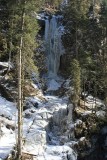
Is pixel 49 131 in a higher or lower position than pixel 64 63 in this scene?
lower

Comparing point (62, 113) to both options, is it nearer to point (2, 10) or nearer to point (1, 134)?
point (1, 134)

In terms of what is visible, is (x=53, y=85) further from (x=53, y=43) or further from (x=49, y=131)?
(x=49, y=131)

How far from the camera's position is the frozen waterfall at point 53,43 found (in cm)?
4597

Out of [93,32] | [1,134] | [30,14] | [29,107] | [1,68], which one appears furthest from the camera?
[93,32]

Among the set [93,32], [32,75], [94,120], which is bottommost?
[94,120]

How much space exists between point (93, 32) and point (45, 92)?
7985 mm

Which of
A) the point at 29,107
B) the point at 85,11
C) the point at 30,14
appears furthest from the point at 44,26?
the point at 30,14

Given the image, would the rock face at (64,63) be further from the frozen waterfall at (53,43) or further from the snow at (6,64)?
the snow at (6,64)

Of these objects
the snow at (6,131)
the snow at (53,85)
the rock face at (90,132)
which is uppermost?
the snow at (53,85)

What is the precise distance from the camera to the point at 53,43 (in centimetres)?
4747

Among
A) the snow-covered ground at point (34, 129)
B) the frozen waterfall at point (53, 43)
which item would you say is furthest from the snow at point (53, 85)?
the snow-covered ground at point (34, 129)

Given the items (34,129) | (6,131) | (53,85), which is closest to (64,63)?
(53,85)

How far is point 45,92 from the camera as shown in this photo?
132 ft

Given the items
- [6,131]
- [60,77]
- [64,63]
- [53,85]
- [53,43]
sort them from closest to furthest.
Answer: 1. [6,131]
2. [53,85]
3. [60,77]
4. [64,63]
5. [53,43]
